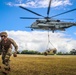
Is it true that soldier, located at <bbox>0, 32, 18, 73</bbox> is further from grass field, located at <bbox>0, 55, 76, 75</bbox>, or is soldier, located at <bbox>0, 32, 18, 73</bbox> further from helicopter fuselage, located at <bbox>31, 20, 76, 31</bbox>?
helicopter fuselage, located at <bbox>31, 20, 76, 31</bbox>

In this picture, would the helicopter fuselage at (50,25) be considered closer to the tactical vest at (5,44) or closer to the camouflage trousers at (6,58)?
the camouflage trousers at (6,58)

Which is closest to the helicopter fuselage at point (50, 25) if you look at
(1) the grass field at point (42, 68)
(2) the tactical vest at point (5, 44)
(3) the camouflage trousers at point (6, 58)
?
(1) the grass field at point (42, 68)

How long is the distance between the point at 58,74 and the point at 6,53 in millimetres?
4057

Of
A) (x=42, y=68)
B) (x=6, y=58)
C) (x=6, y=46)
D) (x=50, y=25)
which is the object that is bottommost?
(x=42, y=68)

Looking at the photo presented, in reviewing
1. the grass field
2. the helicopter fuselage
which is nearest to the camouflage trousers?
the grass field

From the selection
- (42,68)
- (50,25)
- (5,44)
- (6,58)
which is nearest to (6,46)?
(5,44)

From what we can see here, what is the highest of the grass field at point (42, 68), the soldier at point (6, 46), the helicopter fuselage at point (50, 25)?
the helicopter fuselage at point (50, 25)

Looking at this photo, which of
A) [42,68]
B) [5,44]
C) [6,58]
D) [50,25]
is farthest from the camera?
[50,25]

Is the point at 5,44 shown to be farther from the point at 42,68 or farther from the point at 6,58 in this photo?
the point at 42,68

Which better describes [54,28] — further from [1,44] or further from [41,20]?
[1,44]

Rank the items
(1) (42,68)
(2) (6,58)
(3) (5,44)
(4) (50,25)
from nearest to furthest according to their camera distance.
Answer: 1. (3) (5,44)
2. (2) (6,58)
3. (1) (42,68)
4. (4) (50,25)

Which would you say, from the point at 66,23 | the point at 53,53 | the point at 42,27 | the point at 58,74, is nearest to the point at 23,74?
the point at 58,74

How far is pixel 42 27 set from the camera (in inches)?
3093

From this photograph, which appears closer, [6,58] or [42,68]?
[6,58]
